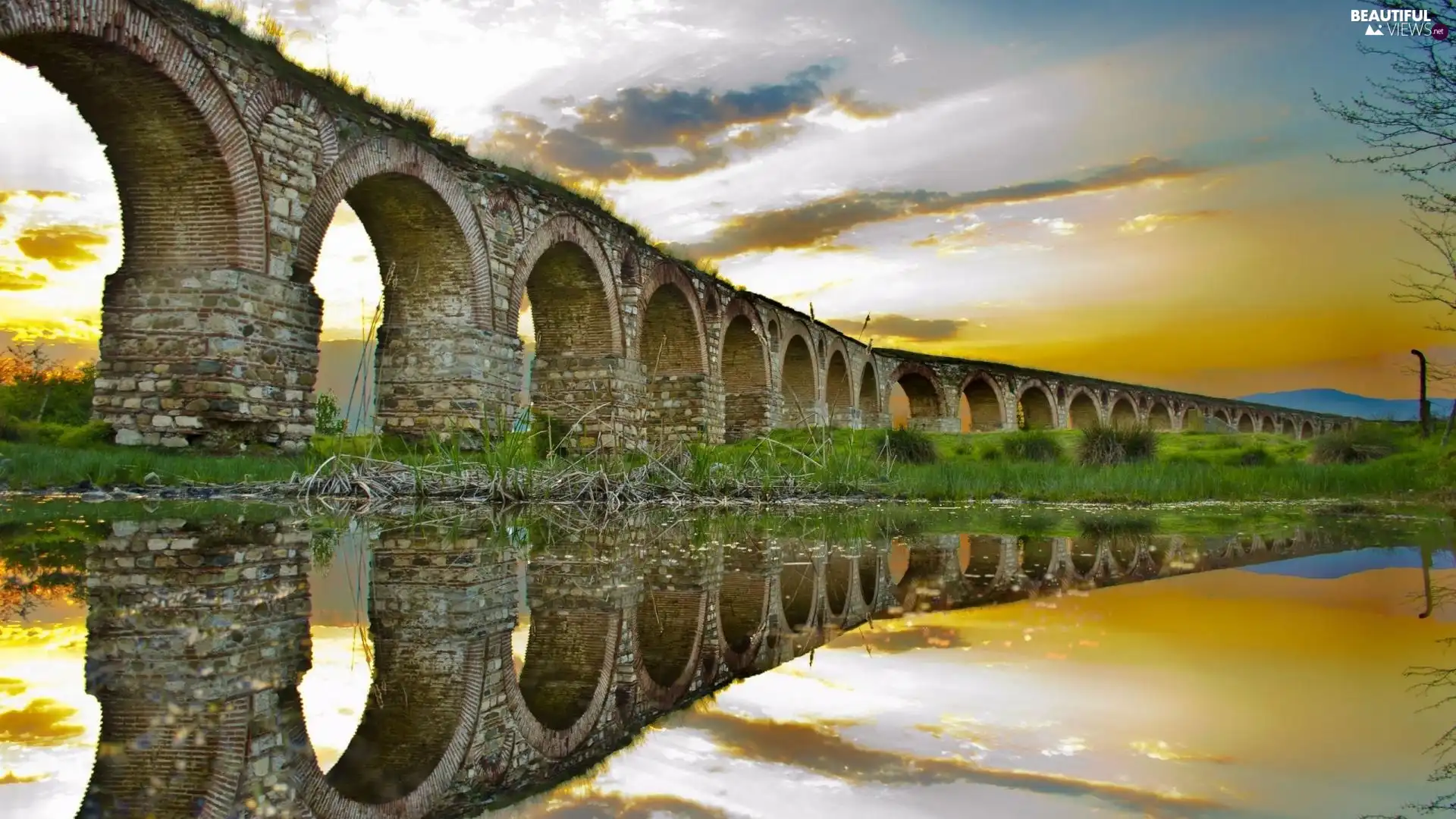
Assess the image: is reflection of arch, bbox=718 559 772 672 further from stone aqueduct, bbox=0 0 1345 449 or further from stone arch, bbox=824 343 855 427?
stone arch, bbox=824 343 855 427

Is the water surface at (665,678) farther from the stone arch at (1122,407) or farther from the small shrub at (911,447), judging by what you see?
the stone arch at (1122,407)

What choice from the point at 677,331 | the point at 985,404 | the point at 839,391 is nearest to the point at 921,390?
the point at 985,404

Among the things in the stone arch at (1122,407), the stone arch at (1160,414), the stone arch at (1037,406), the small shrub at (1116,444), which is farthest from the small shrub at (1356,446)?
the stone arch at (1160,414)

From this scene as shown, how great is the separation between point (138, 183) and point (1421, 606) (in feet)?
35.7

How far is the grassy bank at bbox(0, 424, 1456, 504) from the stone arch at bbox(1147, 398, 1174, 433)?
46.8m

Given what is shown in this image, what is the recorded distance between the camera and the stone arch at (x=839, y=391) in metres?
31.9

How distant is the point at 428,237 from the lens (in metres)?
13.1

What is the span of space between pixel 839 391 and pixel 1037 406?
1947cm

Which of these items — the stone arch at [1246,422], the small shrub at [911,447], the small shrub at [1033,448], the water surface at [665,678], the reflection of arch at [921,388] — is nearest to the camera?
the water surface at [665,678]

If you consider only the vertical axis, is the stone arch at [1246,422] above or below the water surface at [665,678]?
above

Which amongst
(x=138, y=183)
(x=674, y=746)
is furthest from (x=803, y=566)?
(x=138, y=183)

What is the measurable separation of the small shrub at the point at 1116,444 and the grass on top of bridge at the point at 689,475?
2709 mm

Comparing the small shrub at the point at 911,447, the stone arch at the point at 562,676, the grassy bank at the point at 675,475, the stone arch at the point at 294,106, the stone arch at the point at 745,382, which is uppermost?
the stone arch at the point at 294,106

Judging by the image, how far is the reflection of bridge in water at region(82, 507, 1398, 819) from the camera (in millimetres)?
1614
